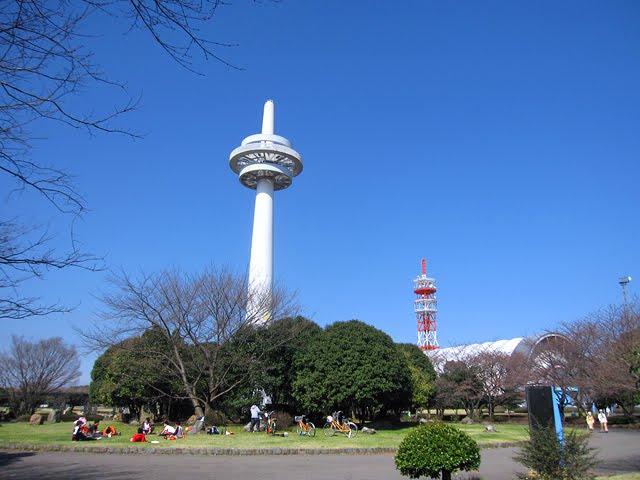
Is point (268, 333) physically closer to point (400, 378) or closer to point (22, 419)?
point (400, 378)

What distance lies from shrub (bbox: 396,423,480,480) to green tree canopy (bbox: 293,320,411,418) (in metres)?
15.2

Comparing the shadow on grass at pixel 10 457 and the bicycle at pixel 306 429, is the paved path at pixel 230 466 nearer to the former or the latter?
the shadow on grass at pixel 10 457

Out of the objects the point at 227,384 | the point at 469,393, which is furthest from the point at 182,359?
the point at 469,393

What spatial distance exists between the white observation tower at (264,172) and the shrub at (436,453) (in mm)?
30215

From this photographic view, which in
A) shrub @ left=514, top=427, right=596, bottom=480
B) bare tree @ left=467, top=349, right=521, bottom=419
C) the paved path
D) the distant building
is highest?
the distant building

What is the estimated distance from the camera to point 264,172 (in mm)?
43094

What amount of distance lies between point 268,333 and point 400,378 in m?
7.52

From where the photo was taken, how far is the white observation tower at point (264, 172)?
40.3m

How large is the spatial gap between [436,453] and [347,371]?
15987mm

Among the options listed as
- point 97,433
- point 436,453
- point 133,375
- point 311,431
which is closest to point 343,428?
point 311,431

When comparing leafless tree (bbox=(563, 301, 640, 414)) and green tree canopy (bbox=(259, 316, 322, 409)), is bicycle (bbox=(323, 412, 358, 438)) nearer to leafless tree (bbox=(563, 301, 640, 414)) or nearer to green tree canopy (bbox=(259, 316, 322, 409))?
green tree canopy (bbox=(259, 316, 322, 409))

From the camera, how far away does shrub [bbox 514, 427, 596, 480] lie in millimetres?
8273

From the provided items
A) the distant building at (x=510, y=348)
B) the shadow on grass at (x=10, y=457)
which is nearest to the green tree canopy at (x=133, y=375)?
the shadow on grass at (x=10, y=457)

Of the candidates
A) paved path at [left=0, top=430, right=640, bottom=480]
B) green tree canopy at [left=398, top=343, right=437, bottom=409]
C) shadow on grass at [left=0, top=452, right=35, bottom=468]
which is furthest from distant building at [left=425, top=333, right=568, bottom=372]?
shadow on grass at [left=0, top=452, right=35, bottom=468]
